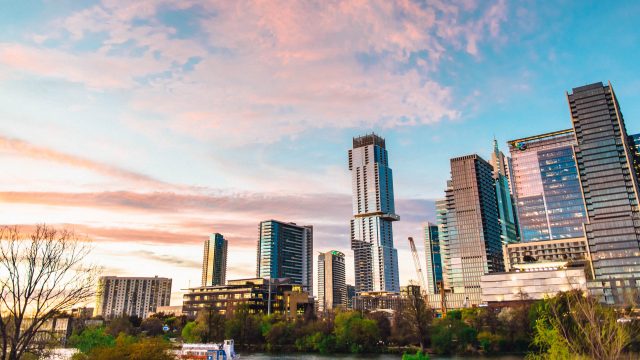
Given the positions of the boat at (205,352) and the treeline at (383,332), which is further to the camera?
the treeline at (383,332)

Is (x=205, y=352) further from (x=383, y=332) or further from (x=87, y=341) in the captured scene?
(x=383, y=332)

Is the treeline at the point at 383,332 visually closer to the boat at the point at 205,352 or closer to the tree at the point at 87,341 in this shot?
the tree at the point at 87,341

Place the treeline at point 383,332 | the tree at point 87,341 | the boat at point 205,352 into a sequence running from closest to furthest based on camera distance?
the tree at point 87,341, the boat at point 205,352, the treeline at point 383,332

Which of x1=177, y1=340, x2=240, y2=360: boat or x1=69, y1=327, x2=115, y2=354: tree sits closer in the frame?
x1=69, y1=327, x2=115, y2=354: tree

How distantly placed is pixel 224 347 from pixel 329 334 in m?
42.6

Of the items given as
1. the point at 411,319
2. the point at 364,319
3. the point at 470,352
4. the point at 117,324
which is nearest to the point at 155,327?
the point at 117,324

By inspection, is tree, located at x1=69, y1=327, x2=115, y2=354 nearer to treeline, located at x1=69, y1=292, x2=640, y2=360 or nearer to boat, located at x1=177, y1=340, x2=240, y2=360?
treeline, located at x1=69, y1=292, x2=640, y2=360

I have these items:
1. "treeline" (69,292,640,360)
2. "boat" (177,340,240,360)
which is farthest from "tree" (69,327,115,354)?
"boat" (177,340,240,360)

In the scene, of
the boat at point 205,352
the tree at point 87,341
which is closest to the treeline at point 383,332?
the tree at point 87,341

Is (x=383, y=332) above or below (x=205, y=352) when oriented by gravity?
above

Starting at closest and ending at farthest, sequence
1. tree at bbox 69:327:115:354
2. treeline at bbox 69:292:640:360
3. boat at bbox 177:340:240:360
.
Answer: tree at bbox 69:327:115:354, boat at bbox 177:340:240:360, treeline at bbox 69:292:640:360

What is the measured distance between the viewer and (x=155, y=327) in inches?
7131

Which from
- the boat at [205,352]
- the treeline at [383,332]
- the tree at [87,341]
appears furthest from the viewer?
the treeline at [383,332]

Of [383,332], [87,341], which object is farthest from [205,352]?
[383,332]
